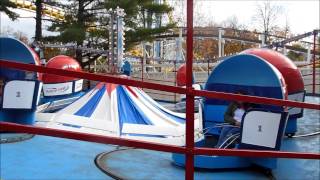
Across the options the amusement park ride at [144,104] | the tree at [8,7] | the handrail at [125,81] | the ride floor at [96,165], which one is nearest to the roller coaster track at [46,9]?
the tree at [8,7]

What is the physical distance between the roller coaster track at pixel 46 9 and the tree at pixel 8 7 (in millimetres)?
381

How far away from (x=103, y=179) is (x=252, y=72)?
11.5ft

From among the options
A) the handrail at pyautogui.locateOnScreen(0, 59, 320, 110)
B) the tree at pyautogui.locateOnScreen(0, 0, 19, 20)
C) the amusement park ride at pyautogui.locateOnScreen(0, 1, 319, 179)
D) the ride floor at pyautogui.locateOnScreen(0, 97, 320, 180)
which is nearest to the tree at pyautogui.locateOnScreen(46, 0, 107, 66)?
the tree at pyautogui.locateOnScreen(0, 0, 19, 20)

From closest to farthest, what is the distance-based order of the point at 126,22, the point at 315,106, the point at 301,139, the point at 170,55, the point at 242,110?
1. the point at 315,106
2. the point at 242,110
3. the point at 301,139
4. the point at 126,22
5. the point at 170,55

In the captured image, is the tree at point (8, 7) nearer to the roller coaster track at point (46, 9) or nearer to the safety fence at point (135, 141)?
the roller coaster track at point (46, 9)

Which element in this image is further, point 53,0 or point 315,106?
point 53,0

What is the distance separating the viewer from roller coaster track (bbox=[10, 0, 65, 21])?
16.3 m

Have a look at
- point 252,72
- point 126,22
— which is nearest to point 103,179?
point 252,72

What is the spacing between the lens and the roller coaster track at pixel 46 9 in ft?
53.6

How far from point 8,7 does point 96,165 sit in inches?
503

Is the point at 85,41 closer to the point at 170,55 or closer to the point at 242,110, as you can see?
the point at 170,55

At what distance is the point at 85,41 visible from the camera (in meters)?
17.1

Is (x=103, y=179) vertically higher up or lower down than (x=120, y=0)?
lower down

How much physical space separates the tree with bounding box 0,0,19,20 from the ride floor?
378 inches
